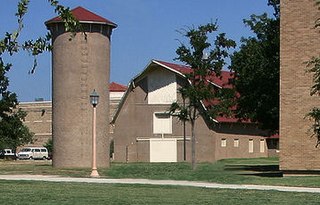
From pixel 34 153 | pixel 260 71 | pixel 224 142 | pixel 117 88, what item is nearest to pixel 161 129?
pixel 224 142

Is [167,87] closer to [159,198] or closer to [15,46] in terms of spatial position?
[159,198]

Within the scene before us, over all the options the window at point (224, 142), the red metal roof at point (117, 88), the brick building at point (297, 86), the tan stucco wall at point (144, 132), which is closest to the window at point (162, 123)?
the tan stucco wall at point (144, 132)

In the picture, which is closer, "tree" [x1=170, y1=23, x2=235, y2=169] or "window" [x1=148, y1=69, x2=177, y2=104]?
"tree" [x1=170, y1=23, x2=235, y2=169]

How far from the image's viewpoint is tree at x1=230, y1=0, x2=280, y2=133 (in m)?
42.3

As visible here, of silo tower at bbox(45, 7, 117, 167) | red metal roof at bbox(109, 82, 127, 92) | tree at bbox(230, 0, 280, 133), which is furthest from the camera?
red metal roof at bbox(109, 82, 127, 92)

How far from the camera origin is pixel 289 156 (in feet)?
97.4

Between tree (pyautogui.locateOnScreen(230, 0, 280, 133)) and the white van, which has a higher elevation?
tree (pyautogui.locateOnScreen(230, 0, 280, 133))

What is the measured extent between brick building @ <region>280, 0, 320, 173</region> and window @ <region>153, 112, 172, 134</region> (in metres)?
41.8

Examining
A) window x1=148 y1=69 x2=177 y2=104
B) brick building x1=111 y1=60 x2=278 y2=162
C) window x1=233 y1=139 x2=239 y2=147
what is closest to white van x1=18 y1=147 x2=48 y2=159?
brick building x1=111 y1=60 x2=278 y2=162

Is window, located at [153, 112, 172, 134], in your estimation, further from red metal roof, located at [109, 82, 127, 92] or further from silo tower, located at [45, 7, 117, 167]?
red metal roof, located at [109, 82, 127, 92]

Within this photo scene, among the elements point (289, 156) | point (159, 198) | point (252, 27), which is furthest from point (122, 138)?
point (159, 198)

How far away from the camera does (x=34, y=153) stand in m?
93.1

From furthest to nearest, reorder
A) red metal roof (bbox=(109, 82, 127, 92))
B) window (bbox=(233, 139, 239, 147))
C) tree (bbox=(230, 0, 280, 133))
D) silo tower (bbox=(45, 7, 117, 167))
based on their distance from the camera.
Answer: red metal roof (bbox=(109, 82, 127, 92)) → window (bbox=(233, 139, 239, 147)) → silo tower (bbox=(45, 7, 117, 167)) → tree (bbox=(230, 0, 280, 133))

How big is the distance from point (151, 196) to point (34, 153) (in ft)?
250
